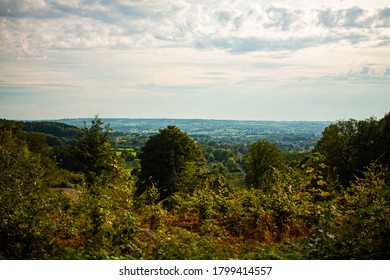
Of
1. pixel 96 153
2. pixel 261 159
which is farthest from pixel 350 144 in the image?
pixel 96 153

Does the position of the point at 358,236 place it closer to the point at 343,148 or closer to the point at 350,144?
the point at 343,148

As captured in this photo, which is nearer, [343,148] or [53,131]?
[343,148]

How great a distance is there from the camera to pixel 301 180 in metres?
8.66

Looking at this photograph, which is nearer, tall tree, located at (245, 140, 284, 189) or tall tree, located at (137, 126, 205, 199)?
tall tree, located at (137, 126, 205, 199)

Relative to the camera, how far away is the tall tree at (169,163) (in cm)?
2795

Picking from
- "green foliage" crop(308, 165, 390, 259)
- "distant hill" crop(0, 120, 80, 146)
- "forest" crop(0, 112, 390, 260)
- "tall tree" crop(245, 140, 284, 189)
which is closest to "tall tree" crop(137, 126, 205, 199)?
"tall tree" crop(245, 140, 284, 189)

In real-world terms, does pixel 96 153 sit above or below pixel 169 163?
above

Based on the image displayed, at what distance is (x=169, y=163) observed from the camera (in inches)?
1114

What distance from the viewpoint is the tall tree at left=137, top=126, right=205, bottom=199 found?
91.7 feet

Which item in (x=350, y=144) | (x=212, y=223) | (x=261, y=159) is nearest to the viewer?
(x=212, y=223)

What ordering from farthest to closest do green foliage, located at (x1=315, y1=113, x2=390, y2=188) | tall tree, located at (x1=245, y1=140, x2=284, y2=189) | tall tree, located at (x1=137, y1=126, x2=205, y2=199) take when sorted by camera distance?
tall tree, located at (x1=245, y1=140, x2=284, y2=189) < green foliage, located at (x1=315, y1=113, x2=390, y2=188) < tall tree, located at (x1=137, y1=126, x2=205, y2=199)

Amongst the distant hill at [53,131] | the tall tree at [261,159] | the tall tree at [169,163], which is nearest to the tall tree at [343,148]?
the tall tree at [261,159]

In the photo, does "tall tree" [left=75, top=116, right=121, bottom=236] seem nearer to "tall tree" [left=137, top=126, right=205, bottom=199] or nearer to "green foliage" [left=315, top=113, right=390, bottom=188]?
"tall tree" [left=137, top=126, right=205, bottom=199]

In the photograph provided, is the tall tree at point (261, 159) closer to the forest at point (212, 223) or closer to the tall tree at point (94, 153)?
the tall tree at point (94, 153)
